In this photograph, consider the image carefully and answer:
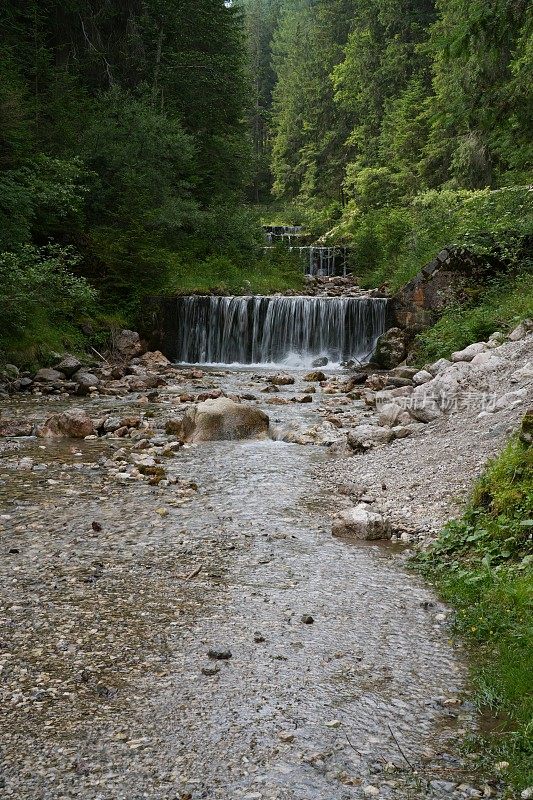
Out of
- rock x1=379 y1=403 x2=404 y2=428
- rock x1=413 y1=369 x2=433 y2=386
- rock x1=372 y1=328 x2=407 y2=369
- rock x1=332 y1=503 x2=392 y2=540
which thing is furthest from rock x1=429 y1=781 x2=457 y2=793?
rock x1=372 y1=328 x2=407 y2=369

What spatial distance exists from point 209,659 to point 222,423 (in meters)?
6.99

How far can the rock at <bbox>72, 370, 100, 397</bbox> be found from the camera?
1505cm

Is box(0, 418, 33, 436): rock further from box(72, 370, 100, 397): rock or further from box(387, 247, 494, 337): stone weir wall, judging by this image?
box(387, 247, 494, 337): stone weir wall

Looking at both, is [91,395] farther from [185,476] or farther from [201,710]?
[201,710]

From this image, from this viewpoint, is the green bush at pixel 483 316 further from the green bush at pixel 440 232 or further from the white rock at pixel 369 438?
the white rock at pixel 369 438

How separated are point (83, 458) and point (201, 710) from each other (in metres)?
6.30

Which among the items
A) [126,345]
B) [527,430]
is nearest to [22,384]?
[126,345]

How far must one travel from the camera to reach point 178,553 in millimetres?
5879

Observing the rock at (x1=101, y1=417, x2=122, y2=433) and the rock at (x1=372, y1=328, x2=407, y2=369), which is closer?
the rock at (x1=101, y1=417, x2=122, y2=433)

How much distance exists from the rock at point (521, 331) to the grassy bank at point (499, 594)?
6.19 meters

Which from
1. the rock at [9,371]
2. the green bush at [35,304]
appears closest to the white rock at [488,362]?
the green bush at [35,304]

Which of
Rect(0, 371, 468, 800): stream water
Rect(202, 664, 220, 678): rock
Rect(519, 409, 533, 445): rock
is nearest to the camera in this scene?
Rect(0, 371, 468, 800): stream water

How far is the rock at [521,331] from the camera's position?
1168 cm

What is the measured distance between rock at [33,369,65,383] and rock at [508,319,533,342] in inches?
383
